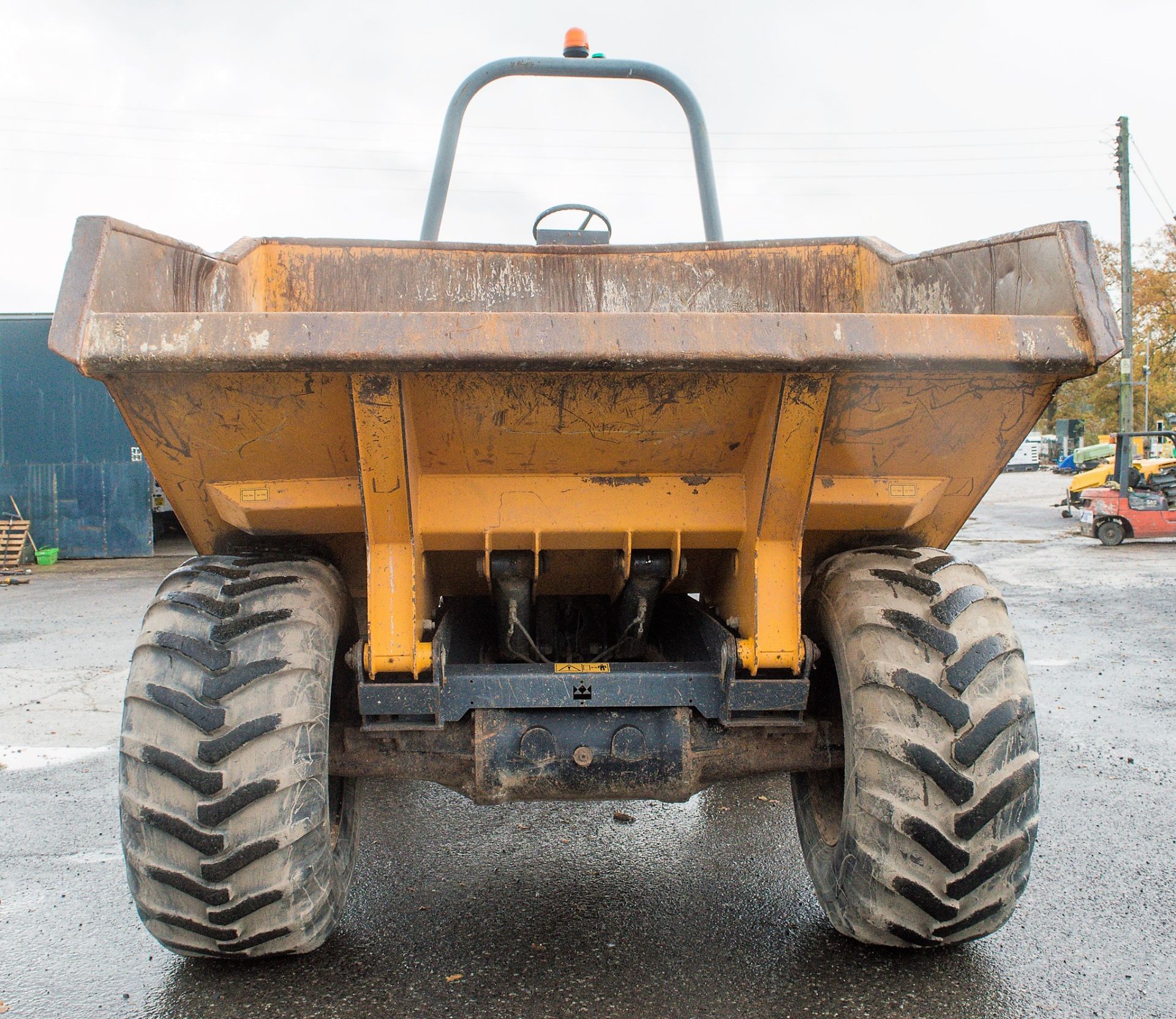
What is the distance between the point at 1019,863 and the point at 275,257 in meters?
3.47

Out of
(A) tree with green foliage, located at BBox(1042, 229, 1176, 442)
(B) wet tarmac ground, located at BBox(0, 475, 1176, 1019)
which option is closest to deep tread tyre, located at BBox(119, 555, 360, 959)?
(B) wet tarmac ground, located at BBox(0, 475, 1176, 1019)

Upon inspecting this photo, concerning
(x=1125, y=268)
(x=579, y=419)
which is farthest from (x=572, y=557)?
(x=1125, y=268)

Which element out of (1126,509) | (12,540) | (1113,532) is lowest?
(1113,532)

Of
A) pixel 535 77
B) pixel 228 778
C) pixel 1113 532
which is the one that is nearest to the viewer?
pixel 228 778

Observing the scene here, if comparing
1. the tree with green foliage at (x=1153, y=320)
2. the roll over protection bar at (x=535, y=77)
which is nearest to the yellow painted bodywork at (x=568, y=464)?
the roll over protection bar at (x=535, y=77)

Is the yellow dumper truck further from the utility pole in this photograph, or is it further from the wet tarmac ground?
the utility pole

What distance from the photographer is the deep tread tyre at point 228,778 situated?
232cm

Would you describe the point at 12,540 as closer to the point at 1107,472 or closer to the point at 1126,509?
the point at 1126,509

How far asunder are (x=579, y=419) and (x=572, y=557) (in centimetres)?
67

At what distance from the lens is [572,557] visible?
3.04 meters

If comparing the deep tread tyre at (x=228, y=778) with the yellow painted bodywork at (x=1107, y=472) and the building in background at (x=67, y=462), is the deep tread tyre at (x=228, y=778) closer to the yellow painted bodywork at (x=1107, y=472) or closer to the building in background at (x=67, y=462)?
the building in background at (x=67, y=462)

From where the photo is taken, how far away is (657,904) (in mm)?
3285

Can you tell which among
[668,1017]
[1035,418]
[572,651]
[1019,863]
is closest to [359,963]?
[668,1017]

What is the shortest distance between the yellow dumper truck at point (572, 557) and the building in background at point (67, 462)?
1459 centimetres
